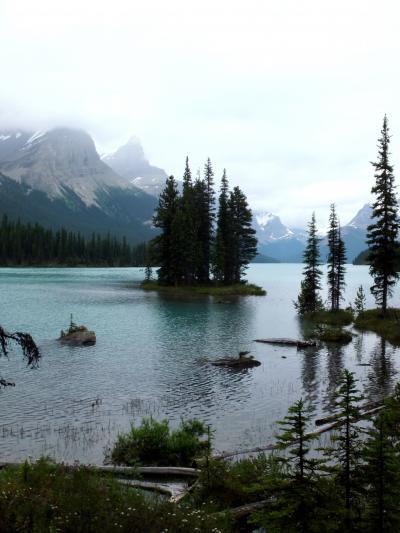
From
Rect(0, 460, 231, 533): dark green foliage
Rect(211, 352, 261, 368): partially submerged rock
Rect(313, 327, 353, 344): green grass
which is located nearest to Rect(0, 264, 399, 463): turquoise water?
Rect(211, 352, 261, 368): partially submerged rock

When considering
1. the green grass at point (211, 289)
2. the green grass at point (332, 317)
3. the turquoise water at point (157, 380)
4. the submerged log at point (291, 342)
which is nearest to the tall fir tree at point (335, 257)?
the green grass at point (332, 317)

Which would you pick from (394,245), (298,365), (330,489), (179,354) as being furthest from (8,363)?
(394,245)

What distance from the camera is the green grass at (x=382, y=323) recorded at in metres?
45.3

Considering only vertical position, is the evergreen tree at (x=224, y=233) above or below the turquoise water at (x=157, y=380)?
above

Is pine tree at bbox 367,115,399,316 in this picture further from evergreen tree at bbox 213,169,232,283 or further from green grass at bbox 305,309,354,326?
evergreen tree at bbox 213,169,232,283

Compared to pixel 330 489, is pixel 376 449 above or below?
above

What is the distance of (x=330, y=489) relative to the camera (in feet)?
29.2

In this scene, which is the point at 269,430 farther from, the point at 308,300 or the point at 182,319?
the point at 308,300

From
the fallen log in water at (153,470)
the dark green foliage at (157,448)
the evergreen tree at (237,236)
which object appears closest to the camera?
the fallen log in water at (153,470)

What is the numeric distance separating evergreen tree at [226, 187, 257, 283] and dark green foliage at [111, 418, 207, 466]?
76895 millimetres

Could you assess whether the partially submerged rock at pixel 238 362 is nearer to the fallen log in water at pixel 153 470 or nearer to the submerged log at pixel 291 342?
the submerged log at pixel 291 342

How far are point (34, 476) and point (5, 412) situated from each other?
11.7 m

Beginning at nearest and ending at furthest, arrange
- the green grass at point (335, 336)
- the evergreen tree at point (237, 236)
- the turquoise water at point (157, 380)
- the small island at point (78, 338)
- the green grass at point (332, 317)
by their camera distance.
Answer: the turquoise water at point (157, 380)
the small island at point (78, 338)
the green grass at point (335, 336)
the green grass at point (332, 317)
the evergreen tree at point (237, 236)

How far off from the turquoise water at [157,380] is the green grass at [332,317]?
5024 millimetres
